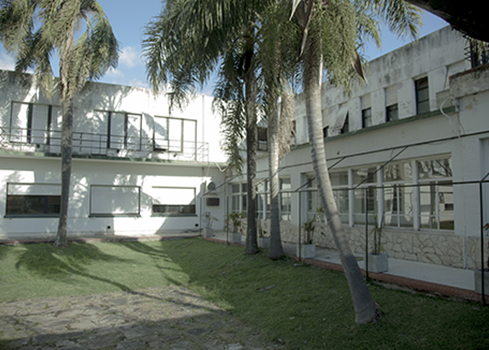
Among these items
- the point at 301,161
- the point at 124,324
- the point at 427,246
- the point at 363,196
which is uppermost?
the point at 301,161

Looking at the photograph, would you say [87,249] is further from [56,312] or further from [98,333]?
[98,333]

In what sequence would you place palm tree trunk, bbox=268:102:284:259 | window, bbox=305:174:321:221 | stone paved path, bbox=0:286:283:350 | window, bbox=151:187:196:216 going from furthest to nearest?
window, bbox=151:187:196:216 < window, bbox=305:174:321:221 < palm tree trunk, bbox=268:102:284:259 < stone paved path, bbox=0:286:283:350

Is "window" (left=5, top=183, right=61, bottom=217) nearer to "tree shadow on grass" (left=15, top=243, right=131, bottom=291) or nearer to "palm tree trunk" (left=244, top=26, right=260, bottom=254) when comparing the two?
"tree shadow on grass" (left=15, top=243, right=131, bottom=291)

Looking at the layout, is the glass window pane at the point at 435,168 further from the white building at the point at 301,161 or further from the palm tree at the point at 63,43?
the palm tree at the point at 63,43

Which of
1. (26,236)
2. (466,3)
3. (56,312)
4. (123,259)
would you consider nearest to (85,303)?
(56,312)

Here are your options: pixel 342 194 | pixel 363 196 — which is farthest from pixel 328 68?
pixel 342 194

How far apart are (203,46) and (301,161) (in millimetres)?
6334

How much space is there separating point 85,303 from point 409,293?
21.5 ft

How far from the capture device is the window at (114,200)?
1700 cm

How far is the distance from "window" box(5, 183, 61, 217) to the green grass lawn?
4.05m

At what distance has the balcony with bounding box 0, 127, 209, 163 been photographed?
631 inches

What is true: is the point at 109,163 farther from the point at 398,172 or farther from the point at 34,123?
the point at 398,172

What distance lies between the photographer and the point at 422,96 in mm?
12430

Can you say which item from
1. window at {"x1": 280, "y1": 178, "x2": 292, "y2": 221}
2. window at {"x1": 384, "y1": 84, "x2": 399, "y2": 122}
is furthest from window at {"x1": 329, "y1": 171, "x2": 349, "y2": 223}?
window at {"x1": 384, "y1": 84, "x2": 399, "y2": 122}
